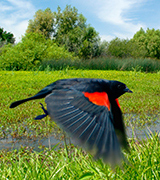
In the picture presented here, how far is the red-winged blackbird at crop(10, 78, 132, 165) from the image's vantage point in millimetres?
1256

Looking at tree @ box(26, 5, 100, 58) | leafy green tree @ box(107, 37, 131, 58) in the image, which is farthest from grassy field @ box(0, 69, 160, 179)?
tree @ box(26, 5, 100, 58)

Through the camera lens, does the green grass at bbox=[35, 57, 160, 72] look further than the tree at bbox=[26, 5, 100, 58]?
No

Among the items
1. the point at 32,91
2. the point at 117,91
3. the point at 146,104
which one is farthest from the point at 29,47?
the point at 117,91

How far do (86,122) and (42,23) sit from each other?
1396 inches

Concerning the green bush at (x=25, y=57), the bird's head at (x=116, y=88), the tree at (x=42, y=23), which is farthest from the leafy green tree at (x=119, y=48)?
the bird's head at (x=116, y=88)

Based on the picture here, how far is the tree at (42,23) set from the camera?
114ft

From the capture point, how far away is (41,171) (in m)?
1.89

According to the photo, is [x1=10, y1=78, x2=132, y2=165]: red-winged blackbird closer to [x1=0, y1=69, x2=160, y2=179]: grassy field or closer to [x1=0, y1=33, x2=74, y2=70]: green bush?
[x1=0, y1=69, x2=160, y2=179]: grassy field

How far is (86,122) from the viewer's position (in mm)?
1400

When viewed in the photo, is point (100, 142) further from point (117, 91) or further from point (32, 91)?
point (32, 91)

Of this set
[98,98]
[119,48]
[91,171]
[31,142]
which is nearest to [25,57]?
[31,142]

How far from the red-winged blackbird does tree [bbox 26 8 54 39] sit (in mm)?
34842

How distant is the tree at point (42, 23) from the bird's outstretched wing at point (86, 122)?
115ft

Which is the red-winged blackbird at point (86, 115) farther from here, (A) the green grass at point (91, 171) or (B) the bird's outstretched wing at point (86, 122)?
(A) the green grass at point (91, 171)
